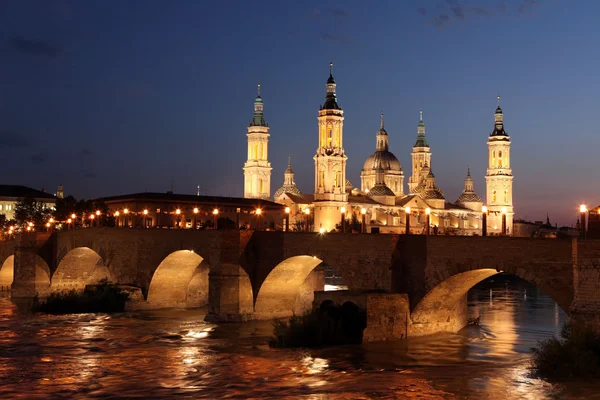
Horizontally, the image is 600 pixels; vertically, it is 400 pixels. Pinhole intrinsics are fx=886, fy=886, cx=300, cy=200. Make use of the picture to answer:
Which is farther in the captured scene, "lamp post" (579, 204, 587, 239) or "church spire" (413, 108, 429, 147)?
"church spire" (413, 108, 429, 147)

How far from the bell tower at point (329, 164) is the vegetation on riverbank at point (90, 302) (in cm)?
6846

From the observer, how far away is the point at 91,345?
36031 millimetres

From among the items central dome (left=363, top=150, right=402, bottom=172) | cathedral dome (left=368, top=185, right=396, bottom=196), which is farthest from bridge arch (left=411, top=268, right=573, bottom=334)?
central dome (left=363, top=150, right=402, bottom=172)

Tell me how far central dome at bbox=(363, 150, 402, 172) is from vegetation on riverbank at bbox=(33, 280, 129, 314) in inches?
3674

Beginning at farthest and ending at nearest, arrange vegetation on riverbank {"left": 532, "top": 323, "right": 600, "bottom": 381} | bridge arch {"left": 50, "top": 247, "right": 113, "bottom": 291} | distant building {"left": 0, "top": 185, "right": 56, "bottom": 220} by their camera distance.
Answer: distant building {"left": 0, "top": 185, "right": 56, "bottom": 220}
bridge arch {"left": 50, "top": 247, "right": 113, "bottom": 291}
vegetation on riverbank {"left": 532, "top": 323, "right": 600, "bottom": 381}

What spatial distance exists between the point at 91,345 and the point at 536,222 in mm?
101911

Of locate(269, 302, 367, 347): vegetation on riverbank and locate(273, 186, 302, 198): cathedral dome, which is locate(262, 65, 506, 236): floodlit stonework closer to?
locate(273, 186, 302, 198): cathedral dome

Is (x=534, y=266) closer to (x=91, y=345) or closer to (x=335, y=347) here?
(x=335, y=347)

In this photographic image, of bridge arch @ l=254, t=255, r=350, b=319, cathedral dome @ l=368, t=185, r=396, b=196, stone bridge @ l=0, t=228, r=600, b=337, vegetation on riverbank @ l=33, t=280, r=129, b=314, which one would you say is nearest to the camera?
stone bridge @ l=0, t=228, r=600, b=337

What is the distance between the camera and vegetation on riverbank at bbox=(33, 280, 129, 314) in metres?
48.4

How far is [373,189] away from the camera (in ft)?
432

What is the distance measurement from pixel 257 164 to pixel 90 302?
84876mm

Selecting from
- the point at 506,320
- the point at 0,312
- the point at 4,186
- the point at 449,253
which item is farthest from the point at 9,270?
the point at 4,186

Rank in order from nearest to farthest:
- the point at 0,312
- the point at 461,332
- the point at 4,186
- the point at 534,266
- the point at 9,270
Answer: the point at 534,266 → the point at 461,332 → the point at 0,312 → the point at 9,270 → the point at 4,186
